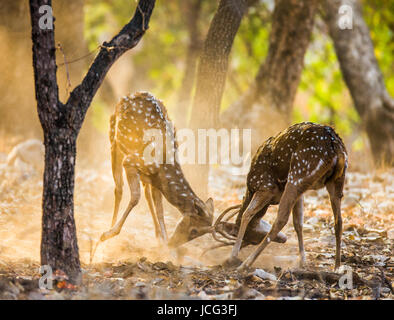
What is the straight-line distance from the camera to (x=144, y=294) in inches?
209

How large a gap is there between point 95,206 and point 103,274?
368cm

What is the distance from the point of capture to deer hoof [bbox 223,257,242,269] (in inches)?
275

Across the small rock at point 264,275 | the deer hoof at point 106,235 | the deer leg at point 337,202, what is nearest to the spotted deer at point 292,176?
the deer leg at point 337,202

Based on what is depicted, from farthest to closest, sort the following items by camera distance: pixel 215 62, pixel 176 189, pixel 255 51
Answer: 1. pixel 255 51
2. pixel 215 62
3. pixel 176 189

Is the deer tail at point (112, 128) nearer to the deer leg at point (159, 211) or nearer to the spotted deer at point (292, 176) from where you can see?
the deer leg at point (159, 211)

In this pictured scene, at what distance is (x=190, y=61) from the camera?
17.2 metres

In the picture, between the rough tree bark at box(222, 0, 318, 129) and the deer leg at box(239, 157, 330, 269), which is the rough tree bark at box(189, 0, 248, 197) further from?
the rough tree bark at box(222, 0, 318, 129)

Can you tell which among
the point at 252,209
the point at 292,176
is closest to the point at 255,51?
the point at 252,209

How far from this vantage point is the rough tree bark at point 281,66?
12.7 m

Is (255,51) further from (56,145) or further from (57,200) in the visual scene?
(57,200)

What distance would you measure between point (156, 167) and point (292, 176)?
2.02 meters

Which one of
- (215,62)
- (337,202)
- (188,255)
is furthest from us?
(215,62)

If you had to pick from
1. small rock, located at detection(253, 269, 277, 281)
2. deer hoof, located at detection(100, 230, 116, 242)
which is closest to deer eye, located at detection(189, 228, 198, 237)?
deer hoof, located at detection(100, 230, 116, 242)

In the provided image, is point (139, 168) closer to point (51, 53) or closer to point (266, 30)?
point (51, 53)
